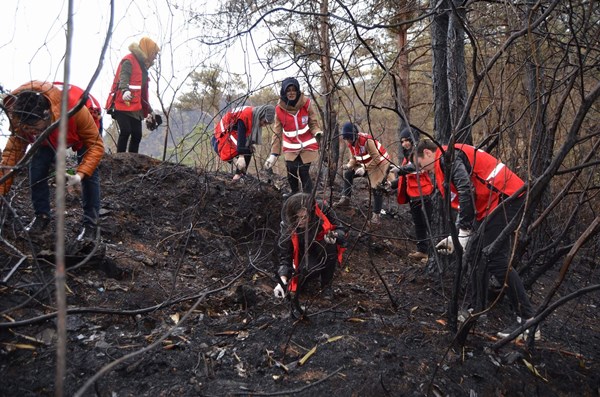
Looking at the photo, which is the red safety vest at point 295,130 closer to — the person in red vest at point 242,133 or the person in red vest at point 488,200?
the person in red vest at point 242,133

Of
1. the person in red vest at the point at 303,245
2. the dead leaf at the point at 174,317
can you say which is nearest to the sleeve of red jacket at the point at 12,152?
the dead leaf at the point at 174,317

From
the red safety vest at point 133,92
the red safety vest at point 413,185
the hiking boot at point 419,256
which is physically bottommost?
the hiking boot at point 419,256

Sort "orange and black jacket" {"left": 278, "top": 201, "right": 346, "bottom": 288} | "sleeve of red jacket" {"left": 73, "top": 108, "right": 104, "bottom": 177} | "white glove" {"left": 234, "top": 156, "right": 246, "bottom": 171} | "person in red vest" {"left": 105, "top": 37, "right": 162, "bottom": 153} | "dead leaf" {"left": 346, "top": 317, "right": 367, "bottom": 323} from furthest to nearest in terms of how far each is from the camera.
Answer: "white glove" {"left": 234, "top": 156, "right": 246, "bottom": 171}
"person in red vest" {"left": 105, "top": 37, "right": 162, "bottom": 153}
"orange and black jacket" {"left": 278, "top": 201, "right": 346, "bottom": 288}
"sleeve of red jacket" {"left": 73, "top": 108, "right": 104, "bottom": 177}
"dead leaf" {"left": 346, "top": 317, "right": 367, "bottom": 323}

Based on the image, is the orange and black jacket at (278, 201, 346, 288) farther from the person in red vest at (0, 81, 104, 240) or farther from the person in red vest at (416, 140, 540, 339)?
the person in red vest at (0, 81, 104, 240)

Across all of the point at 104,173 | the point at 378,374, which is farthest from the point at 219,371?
the point at 104,173

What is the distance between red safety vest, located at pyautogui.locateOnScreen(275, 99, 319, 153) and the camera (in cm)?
496

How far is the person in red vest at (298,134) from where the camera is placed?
193 inches

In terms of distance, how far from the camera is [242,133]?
17.3 ft

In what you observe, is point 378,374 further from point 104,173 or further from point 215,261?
point 104,173

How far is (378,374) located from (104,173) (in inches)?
159

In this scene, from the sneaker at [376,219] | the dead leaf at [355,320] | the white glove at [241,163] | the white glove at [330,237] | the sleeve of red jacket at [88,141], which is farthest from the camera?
the sneaker at [376,219]

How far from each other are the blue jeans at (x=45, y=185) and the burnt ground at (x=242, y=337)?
27cm

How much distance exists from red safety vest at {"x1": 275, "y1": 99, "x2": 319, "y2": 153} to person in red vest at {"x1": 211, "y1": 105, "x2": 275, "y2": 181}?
22cm

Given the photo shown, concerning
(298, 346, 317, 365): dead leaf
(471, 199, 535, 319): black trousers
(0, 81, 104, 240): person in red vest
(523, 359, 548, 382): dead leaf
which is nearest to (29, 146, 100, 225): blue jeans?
(0, 81, 104, 240): person in red vest
